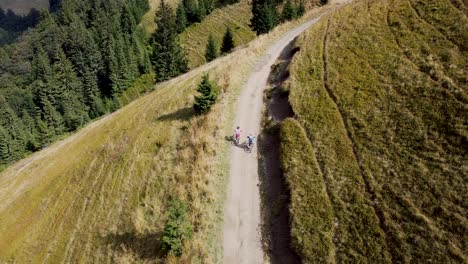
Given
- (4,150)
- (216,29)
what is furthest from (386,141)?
(216,29)

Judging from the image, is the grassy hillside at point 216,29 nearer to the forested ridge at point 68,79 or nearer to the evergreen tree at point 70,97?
the forested ridge at point 68,79

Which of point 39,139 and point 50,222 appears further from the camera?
point 39,139

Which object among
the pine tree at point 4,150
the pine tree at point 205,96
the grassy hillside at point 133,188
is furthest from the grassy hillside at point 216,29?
the pine tree at point 205,96

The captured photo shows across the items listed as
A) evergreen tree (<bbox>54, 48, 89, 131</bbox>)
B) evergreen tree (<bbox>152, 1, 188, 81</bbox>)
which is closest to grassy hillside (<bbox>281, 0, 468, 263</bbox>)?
evergreen tree (<bbox>152, 1, 188, 81</bbox>)

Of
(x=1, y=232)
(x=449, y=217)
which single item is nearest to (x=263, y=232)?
(x=449, y=217)

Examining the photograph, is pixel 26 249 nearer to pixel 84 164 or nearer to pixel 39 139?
pixel 84 164

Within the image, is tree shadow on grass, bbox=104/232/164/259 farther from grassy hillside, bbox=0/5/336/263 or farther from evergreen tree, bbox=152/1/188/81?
evergreen tree, bbox=152/1/188/81

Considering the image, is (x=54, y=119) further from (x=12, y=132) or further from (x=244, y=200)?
(x=244, y=200)
